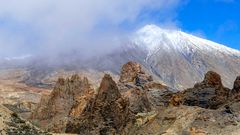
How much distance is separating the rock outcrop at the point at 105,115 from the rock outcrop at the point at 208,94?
8.22 metres

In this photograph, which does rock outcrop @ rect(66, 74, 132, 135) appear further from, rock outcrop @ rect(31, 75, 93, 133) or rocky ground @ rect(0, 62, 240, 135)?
rock outcrop @ rect(31, 75, 93, 133)

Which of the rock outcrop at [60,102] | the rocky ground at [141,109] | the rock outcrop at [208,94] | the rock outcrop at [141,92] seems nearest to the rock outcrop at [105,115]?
the rocky ground at [141,109]

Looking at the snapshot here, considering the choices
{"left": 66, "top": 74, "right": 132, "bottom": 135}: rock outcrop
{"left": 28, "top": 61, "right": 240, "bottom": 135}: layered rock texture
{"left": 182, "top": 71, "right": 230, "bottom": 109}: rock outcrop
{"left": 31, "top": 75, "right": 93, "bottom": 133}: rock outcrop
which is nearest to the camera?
{"left": 28, "top": 61, "right": 240, "bottom": 135}: layered rock texture

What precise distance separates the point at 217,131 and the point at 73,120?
31.9 meters

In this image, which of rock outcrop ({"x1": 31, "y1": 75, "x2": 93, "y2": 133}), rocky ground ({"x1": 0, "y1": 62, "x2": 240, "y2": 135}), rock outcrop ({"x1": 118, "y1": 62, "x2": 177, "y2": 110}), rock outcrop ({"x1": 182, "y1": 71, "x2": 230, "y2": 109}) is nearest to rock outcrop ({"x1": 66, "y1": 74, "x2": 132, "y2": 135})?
rocky ground ({"x1": 0, "y1": 62, "x2": 240, "y2": 135})

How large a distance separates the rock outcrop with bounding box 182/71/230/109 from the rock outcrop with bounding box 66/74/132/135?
822 cm

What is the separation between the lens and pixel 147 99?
298 feet

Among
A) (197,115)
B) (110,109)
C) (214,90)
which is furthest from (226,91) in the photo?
(197,115)

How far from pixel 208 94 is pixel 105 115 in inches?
534

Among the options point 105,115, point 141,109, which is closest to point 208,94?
point 105,115

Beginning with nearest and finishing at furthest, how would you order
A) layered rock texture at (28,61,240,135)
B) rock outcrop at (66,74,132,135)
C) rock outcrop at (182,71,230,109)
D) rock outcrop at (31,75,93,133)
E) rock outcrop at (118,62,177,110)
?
1. layered rock texture at (28,61,240,135)
2. rock outcrop at (182,71,230,109)
3. rock outcrop at (66,74,132,135)
4. rock outcrop at (118,62,177,110)
5. rock outcrop at (31,75,93,133)

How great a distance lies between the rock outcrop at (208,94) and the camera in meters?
69.2

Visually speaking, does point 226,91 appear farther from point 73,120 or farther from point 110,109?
point 73,120

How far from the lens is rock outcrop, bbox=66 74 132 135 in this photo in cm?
7088
